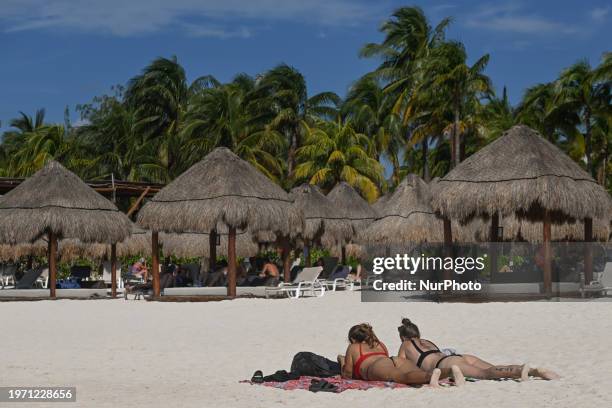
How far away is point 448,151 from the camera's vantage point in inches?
2007

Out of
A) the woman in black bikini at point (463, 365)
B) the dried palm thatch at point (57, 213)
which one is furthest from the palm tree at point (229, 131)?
the woman in black bikini at point (463, 365)

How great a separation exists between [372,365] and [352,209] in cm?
2297

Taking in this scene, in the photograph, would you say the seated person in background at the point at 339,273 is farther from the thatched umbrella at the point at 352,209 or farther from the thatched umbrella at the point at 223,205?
the thatched umbrella at the point at 223,205

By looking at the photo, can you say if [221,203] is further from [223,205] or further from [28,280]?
[28,280]

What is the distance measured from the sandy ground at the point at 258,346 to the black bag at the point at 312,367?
0.55m

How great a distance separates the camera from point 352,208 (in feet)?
103

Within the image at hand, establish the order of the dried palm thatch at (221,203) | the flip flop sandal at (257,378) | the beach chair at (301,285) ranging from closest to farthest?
1. the flip flop sandal at (257,378)
2. the dried palm thatch at (221,203)
3. the beach chair at (301,285)

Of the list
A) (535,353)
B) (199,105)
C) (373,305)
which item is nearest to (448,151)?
(199,105)

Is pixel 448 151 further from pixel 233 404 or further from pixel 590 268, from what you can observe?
pixel 233 404

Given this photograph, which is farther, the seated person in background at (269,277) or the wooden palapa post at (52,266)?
the seated person in background at (269,277)

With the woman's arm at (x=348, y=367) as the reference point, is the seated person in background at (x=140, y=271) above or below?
above

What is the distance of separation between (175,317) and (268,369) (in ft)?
23.4

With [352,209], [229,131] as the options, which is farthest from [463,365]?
[229,131]

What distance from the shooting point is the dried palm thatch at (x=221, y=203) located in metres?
21.0
